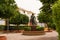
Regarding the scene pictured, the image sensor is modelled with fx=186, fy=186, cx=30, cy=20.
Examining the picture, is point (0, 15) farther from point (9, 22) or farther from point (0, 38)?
point (9, 22)

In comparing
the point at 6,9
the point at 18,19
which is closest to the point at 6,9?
the point at 6,9

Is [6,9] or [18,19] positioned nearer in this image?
[6,9]

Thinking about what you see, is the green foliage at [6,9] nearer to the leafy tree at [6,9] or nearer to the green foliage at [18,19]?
the leafy tree at [6,9]

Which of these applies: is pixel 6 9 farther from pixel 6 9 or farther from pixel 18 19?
pixel 18 19

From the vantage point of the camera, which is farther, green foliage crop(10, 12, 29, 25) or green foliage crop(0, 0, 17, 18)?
green foliage crop(10, 12, 29, 25)

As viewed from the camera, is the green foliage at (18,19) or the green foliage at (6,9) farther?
the green foliage at (18,19)

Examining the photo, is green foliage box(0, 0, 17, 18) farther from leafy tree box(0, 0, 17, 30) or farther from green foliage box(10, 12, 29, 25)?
green foliage box(10, 12, 29, 25)

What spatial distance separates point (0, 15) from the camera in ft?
30.9

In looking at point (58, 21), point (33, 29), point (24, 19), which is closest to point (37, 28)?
point (33, 29)

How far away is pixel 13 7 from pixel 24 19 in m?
11.4

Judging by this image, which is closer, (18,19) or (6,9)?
(6,9)

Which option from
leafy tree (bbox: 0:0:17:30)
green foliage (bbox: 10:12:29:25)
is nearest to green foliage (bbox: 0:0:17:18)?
leafy tree (bbox: 0:0:17:30)

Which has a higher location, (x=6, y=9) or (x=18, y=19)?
(x=6, y=9)

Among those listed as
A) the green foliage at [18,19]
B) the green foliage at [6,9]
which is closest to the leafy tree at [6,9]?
the green foliage at [6,9]
